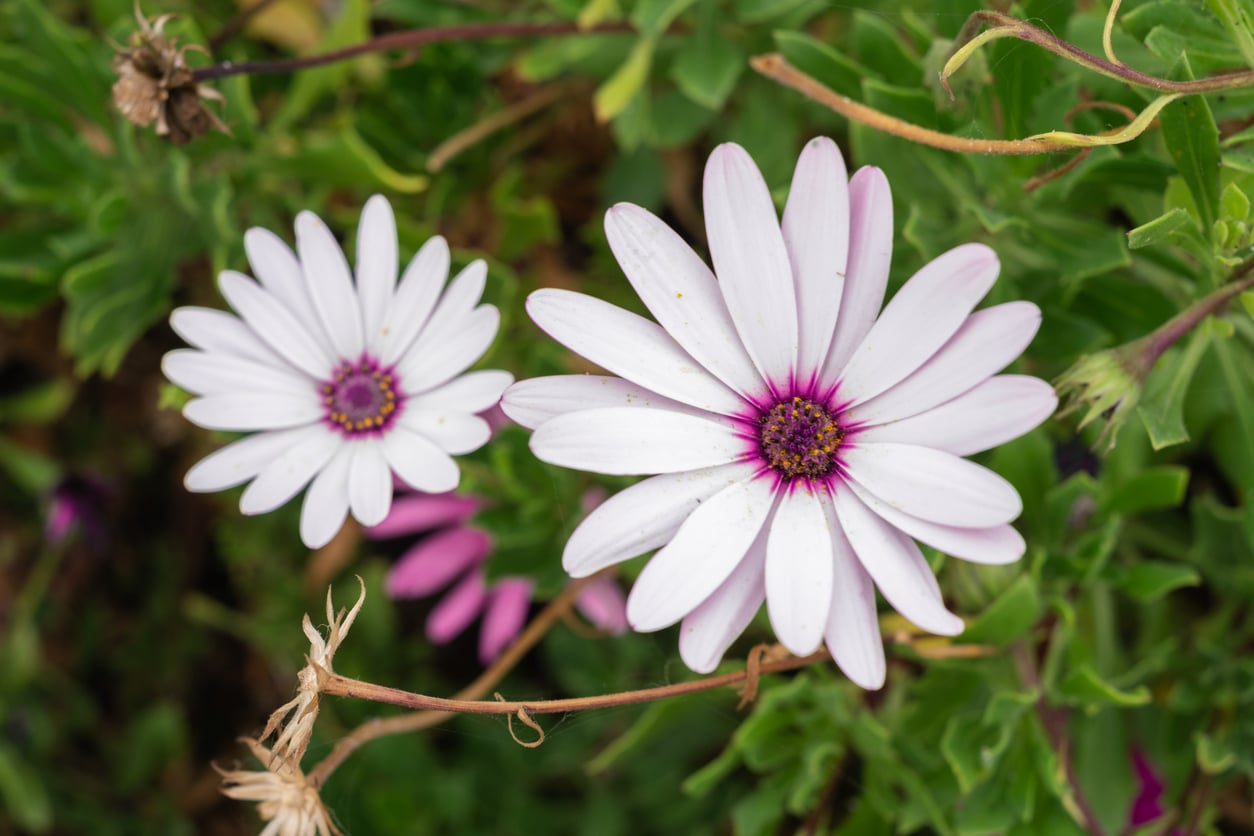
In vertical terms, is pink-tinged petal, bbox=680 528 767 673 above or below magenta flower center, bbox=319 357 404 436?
below

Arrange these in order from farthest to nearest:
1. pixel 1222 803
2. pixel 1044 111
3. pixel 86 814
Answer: pixel 86 814, pixel 1222 803, pixel 1044 111

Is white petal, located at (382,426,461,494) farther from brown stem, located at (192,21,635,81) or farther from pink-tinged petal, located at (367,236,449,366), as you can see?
brown stem, located at (192,21,635,81)

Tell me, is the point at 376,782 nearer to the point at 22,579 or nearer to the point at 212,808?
the point at 212,808

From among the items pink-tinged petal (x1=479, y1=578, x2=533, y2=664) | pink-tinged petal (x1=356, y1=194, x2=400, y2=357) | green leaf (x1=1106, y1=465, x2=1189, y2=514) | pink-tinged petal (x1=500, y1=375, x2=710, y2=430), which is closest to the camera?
pink-tinged petal (x1=500, y1=375, x2=710, y2=430)

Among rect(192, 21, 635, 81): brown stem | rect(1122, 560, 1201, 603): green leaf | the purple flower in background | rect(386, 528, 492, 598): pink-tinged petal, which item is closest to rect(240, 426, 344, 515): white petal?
rect(192, 21, 635, 81): brown stem

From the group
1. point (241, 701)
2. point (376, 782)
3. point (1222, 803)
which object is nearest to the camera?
point (1222, 803)

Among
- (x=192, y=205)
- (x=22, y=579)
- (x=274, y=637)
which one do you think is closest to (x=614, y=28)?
(x=192, y=205)

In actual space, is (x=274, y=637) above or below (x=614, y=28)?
below

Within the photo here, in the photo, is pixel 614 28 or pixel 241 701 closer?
pixel 614 28
